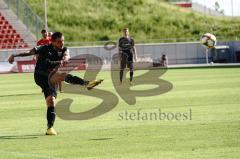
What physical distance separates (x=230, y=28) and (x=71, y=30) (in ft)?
50.4

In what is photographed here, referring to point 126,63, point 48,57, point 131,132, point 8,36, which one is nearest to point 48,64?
point 48,57

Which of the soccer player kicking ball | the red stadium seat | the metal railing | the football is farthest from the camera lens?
the red stadium seat

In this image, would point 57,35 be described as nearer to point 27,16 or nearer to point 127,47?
point 127,47

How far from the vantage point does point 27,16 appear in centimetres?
5822

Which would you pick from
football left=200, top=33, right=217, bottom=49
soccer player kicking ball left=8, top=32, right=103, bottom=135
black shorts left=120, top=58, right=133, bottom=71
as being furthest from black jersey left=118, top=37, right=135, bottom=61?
soccer player kicking ball left=8, top=32, right=103, bottom=135

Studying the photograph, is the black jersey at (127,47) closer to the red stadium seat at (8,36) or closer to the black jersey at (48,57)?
the black jersey at (48,57)

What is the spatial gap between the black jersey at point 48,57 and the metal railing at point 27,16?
41086 millimetres

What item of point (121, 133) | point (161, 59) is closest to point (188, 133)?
point (121, 133)

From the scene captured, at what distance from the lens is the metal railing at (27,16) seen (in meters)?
57.3

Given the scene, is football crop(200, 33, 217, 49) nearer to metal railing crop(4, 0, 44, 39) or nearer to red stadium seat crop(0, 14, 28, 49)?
metal railing crop(4, 0, 44, 39)

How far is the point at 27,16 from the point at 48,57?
43.1 m

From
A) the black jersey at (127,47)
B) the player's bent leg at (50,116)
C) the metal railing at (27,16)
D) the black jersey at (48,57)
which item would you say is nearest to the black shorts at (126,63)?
the black jersey at (127,47)

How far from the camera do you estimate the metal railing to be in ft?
188

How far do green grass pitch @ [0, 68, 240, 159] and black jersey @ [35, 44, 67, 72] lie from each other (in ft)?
4.31
